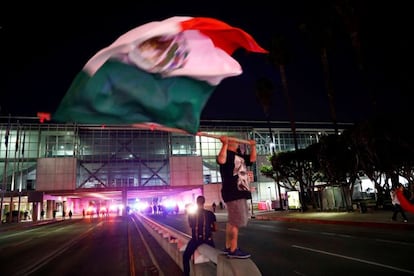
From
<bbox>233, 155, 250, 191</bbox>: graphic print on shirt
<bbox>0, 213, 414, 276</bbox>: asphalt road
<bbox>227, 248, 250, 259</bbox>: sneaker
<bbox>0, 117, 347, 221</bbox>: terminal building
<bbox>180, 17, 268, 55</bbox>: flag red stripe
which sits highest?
<bbox>0, 117, 347, 221</bbox>: terminal building

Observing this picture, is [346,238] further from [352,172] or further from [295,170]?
[295,170]

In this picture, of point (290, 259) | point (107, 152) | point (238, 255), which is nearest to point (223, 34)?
point (238, 255)

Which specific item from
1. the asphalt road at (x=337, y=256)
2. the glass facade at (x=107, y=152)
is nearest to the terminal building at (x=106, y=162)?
the glass facade at (x=107, y=152)

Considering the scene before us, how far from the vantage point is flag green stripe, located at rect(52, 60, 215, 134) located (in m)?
3.66

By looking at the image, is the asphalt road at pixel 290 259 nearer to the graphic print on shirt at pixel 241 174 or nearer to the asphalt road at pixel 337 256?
the asphalt road at pixel 337 256

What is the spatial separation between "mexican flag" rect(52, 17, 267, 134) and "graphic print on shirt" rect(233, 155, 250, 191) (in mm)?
722

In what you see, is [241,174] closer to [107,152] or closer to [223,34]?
[223,34]

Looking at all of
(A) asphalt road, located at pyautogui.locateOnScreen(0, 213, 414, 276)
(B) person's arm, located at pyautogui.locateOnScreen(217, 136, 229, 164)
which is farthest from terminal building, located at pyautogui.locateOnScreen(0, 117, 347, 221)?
(B) person's arm, located at pyautogui.locateOnScreen(217, 136, 229, 164)

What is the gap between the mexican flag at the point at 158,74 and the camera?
3609 millimetres

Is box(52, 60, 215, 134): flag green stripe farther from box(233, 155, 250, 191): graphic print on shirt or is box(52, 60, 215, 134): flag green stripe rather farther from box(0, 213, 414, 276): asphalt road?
box(0, 213, 414, 276): asphalt road

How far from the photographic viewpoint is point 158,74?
3.93 metres

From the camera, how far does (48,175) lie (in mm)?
54844

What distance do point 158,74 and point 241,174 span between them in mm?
1695

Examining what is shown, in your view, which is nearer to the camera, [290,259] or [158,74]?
[158,74]
